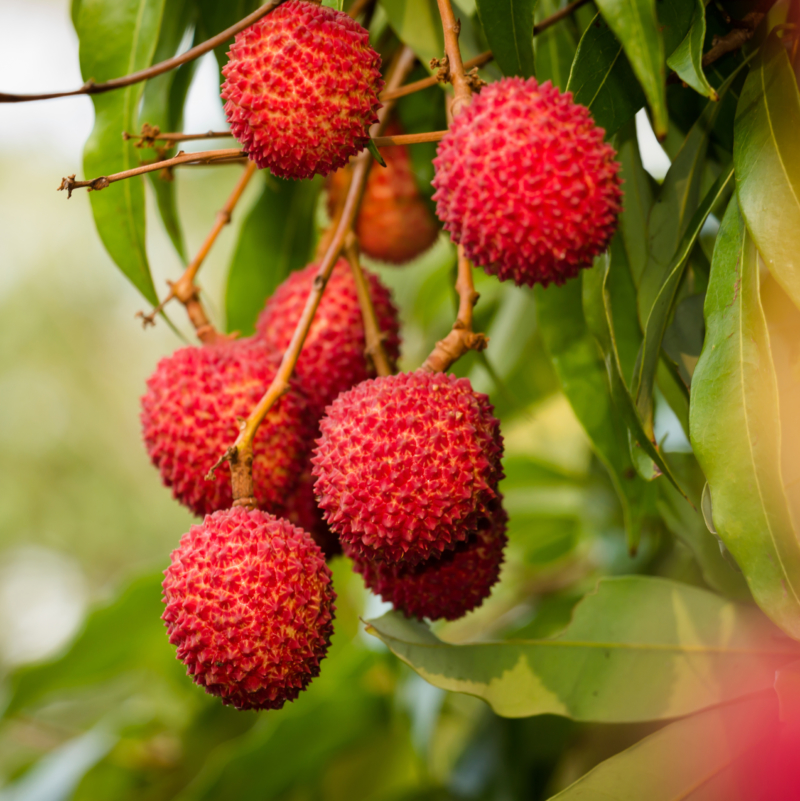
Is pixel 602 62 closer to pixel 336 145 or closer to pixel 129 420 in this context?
pixel 336 145

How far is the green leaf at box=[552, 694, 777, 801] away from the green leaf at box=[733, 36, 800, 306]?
0.40m

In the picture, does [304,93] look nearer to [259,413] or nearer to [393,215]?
[259,413]

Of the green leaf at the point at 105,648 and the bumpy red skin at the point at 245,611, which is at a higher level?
the bumpy red skin at the point at 245,611

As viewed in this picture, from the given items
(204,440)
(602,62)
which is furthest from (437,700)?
(602,62)

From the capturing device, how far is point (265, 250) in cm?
101

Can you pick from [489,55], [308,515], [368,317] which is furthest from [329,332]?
[489,55]

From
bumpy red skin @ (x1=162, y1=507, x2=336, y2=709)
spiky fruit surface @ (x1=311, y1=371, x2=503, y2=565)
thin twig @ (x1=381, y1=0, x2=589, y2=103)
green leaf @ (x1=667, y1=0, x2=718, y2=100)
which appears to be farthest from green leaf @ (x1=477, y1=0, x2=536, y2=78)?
bumpy red skin @ (x1=162, y1=507, x2=336, y2=709)

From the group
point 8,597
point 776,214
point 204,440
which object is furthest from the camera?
point 8,597

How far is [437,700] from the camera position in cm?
106

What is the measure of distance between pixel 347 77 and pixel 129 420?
7427 mm

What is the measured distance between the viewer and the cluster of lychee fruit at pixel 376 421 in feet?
1.54

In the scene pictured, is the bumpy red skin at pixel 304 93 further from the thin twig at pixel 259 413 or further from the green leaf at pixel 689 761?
the green leaf at pixel 689 761

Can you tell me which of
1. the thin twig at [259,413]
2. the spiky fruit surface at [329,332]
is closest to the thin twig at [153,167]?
the thin twig at [259,413]

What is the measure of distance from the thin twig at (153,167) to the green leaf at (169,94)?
255 mm
